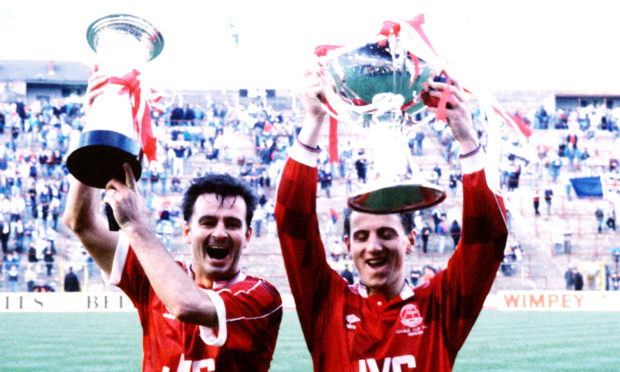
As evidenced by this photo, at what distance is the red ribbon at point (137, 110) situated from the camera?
247 centimetres

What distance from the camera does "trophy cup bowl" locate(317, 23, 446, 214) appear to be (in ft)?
7.49

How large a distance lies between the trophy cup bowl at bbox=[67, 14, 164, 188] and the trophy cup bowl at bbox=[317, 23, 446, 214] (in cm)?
60

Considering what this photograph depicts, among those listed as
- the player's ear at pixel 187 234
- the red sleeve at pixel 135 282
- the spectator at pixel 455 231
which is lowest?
the spectator at pixel 455 231

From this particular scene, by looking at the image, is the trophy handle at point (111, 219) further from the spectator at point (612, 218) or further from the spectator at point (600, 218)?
the spectator at point (612, 218)

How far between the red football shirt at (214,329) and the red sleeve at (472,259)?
0.64 metres

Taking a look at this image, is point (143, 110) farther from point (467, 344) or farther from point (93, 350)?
point (467, 344)

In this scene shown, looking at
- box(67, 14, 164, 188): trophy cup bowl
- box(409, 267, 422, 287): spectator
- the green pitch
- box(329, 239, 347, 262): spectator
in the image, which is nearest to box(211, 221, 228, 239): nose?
box(67, 14, 164, 188): trophy cup bowl

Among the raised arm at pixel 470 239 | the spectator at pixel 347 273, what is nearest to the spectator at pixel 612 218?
the spectator at pixel 347 273

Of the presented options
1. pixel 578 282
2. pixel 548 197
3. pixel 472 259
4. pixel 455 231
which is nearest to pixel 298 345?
pixel 472 259

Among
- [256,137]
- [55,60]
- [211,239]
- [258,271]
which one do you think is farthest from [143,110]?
[55,60]

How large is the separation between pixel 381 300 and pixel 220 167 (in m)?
20.7

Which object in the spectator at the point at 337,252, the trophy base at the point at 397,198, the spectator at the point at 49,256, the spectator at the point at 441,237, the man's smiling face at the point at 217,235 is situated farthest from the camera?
the spectator at the point at 441,237

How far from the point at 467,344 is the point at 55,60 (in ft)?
118

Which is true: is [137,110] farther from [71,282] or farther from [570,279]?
[570,279]
